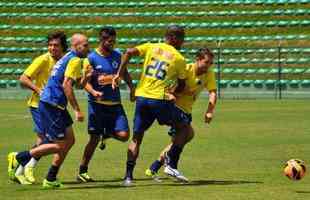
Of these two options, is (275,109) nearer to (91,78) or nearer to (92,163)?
(92,163)

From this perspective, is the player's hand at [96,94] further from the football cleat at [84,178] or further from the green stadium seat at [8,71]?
the green stadium seat at [8,71]

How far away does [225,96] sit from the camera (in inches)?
1329

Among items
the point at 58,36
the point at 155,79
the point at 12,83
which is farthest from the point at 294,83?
the point at 58,36

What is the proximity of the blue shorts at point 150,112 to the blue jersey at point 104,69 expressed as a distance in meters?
0.45

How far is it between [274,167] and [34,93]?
3680 mm

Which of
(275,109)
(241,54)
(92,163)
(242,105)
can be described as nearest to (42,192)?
(92,163)

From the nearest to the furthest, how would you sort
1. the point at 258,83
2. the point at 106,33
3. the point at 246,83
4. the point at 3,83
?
the point at 106,33 < the point at 258,83 < the point at 246,83 < the point at 3,83

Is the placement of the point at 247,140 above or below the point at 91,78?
below

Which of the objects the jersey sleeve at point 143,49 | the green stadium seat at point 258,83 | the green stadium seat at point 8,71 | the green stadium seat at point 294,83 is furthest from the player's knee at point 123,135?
the green stadium seat at point 8,71

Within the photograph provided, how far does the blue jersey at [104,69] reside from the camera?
11.6 metres

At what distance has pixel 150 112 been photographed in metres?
11.4

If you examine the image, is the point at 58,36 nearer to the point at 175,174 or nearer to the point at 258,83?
the point at 175,174

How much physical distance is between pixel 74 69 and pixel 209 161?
3930 mm

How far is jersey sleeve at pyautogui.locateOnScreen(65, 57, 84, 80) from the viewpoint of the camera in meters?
10.8
